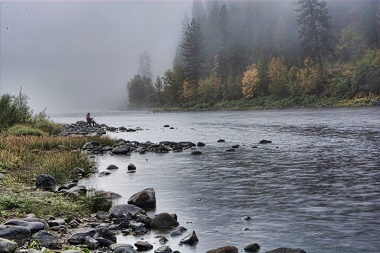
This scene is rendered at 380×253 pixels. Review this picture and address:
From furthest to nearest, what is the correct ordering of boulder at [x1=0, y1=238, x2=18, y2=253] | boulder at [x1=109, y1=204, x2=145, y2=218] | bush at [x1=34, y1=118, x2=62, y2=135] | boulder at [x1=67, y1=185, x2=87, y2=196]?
bush at [x1=34, y1=118, x2=62, y2=135], boulder at [x1=67, y1=185, x2=87, y2=196], boulder at [x1=109, y1=204, x2=145, y2=218], boulder at [x1=0, y1=238, x2=18, y2=253]

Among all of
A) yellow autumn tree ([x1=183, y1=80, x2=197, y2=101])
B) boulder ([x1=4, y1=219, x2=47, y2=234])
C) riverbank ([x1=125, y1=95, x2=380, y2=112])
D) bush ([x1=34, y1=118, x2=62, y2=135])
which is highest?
yellow autumn tree ([x1=183, y1=80, x2=197, y2=101])

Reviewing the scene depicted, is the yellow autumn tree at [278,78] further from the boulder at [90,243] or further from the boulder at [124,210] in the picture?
the boulder at [90,243]

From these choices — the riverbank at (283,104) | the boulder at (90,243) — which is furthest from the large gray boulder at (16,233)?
the riverbank at (283,104)

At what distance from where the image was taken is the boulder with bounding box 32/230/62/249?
25.0 feet

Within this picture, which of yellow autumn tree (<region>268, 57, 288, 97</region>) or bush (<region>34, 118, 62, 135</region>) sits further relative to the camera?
yellow autumn tree (<region>268, 57, 288, 97</region>)

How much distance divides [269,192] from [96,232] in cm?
642

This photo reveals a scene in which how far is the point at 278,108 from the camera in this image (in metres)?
81.8

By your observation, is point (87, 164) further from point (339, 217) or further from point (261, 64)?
point (261, 64)

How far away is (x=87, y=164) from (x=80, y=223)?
31.1 ft

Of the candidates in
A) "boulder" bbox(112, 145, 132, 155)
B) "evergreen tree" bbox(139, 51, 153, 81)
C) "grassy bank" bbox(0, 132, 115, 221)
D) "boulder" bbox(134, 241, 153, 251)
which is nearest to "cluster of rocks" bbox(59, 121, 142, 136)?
"grassy bank" bbox(0, 132, 115, 221)

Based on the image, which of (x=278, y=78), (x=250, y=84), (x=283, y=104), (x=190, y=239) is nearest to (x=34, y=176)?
(x=190, y=239)

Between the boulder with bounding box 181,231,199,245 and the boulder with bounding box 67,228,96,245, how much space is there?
190 cm

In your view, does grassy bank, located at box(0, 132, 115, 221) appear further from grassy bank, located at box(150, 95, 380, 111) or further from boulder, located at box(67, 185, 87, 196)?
grassy bank, located at box(150, 95, 380, 111)

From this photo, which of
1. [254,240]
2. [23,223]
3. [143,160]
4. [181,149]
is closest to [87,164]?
[143,160]
